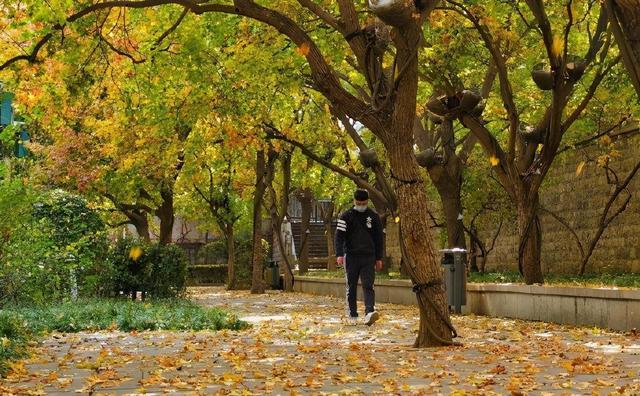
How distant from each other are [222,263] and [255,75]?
32697 millimetres

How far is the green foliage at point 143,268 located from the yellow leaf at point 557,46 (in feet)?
31.0

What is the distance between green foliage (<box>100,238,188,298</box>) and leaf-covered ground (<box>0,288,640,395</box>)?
769 centimetres

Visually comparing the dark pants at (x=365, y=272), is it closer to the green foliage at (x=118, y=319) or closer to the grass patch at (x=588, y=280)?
the green foliage at (x=118, y=319)

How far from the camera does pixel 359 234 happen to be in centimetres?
1603

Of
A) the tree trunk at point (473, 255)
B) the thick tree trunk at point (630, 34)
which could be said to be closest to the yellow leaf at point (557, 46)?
the thick tree trunk at point (630, 34)

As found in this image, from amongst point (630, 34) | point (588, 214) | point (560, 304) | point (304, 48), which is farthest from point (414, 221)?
point (588, 214)

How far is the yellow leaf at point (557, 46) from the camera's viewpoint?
1728cm

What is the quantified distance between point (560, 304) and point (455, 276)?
2.27m

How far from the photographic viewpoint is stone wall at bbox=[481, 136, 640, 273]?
2262 cm

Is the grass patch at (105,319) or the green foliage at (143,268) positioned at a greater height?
the green foliage at (143,268)

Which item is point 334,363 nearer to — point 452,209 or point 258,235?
point 452,209

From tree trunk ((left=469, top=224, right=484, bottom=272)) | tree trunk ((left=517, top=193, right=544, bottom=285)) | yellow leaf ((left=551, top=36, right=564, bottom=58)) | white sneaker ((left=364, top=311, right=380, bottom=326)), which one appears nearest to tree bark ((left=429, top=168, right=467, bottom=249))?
tree trunk ((left=517, top=193, right=544, bottom=285))

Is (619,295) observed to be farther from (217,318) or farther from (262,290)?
(262,290)

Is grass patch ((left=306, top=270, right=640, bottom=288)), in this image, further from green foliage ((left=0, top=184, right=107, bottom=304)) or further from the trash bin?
the trash bin
